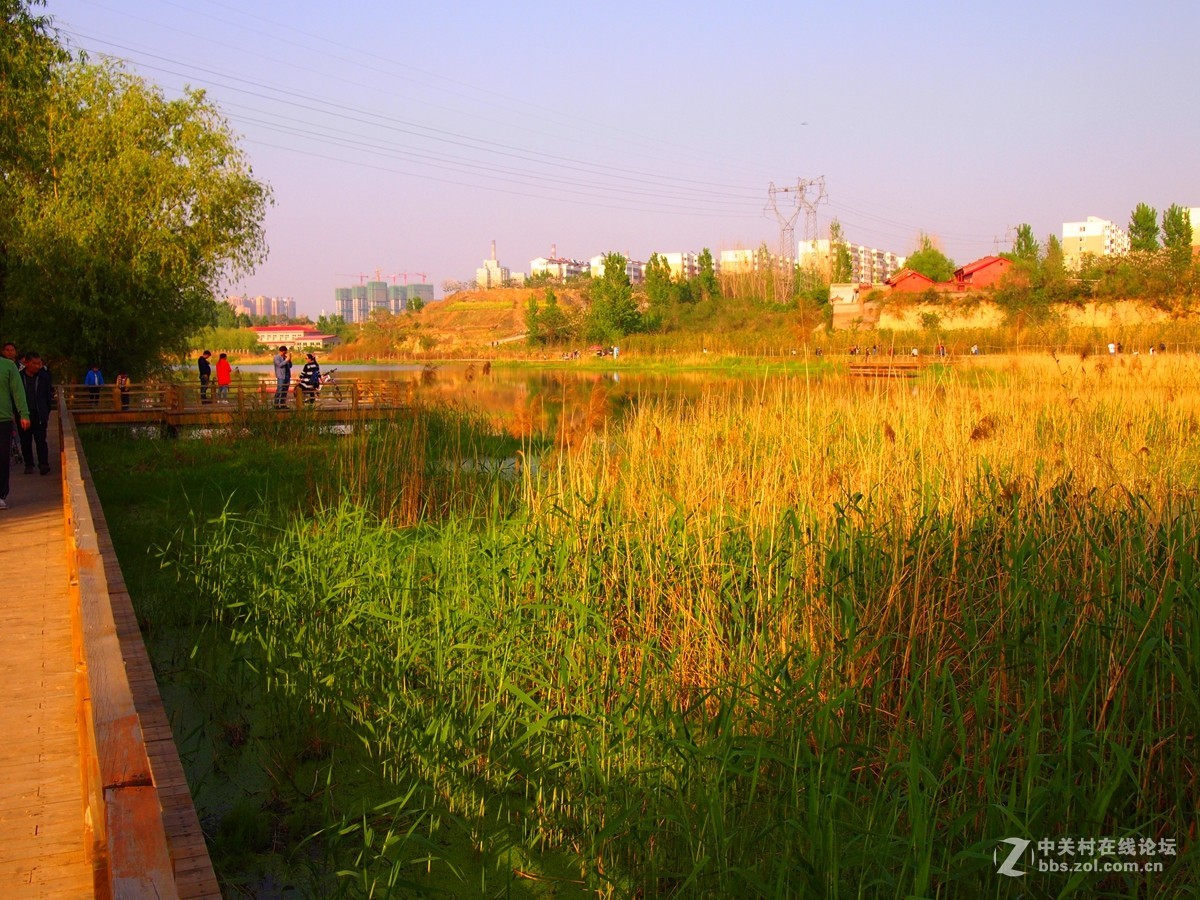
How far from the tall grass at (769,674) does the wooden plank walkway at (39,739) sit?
89 cm

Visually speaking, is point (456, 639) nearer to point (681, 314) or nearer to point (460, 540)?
point (460, 540)

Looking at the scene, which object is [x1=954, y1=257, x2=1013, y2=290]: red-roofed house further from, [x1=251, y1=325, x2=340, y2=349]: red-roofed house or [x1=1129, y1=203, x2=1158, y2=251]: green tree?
[x1=251, y1=325, x2=340, y2=349]: red-roofed house

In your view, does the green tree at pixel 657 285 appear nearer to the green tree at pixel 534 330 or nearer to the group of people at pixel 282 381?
the green tree at pixel 534 330

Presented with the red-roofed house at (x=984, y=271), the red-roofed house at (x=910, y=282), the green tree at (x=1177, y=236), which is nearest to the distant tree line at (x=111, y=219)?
the green tree at (x=1177, y=236)

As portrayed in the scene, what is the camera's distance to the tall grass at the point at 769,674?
9.78ft

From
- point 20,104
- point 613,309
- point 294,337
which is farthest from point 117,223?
point 294,337

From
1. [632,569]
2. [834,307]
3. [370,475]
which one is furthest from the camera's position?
[834,307]

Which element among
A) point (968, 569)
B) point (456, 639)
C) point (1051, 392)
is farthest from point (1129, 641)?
point (1051, 392)

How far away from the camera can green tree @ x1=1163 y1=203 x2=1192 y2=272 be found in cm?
3928

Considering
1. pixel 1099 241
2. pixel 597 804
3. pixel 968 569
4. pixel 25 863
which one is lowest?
pixel 597 804

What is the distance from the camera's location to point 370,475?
8703 millimetres

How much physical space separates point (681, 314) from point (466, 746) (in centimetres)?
5770
